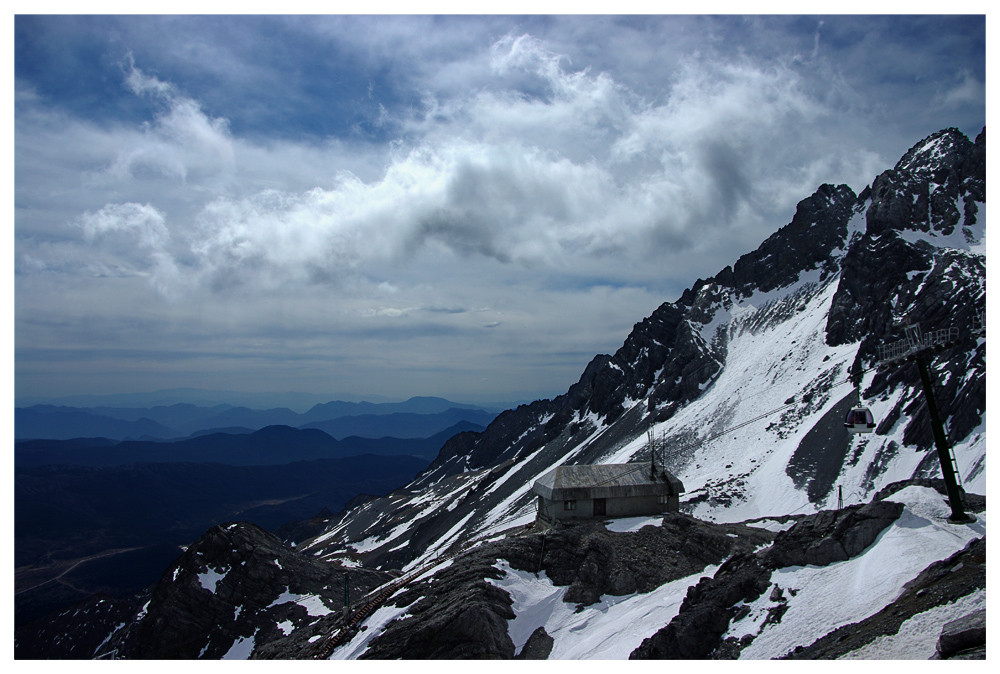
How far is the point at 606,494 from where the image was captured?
38406mm

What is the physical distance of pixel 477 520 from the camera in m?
108

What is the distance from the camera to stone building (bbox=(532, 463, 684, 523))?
38.0 m

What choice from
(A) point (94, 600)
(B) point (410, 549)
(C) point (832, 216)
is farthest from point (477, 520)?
(C) point (832, 216)

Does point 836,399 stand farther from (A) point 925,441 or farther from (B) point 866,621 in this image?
(B) point 866,621

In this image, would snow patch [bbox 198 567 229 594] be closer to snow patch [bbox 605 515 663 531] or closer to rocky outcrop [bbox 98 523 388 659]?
rocky outcrop [bbox 98 523 388 659]

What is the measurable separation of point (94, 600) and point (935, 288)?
13327 centimetres

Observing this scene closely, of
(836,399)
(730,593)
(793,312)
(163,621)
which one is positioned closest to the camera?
(730,593)

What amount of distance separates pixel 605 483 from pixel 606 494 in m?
0.77

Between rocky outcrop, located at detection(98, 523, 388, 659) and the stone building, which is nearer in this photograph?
the stone building

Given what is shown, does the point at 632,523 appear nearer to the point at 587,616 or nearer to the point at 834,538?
the point at 587,616

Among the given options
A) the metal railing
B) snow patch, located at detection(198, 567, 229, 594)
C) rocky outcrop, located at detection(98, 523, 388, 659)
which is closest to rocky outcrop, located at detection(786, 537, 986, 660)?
the metal railing

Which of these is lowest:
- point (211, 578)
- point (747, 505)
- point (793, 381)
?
point (747, 505)

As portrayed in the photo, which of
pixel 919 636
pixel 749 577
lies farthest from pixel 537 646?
pixel 919 636
